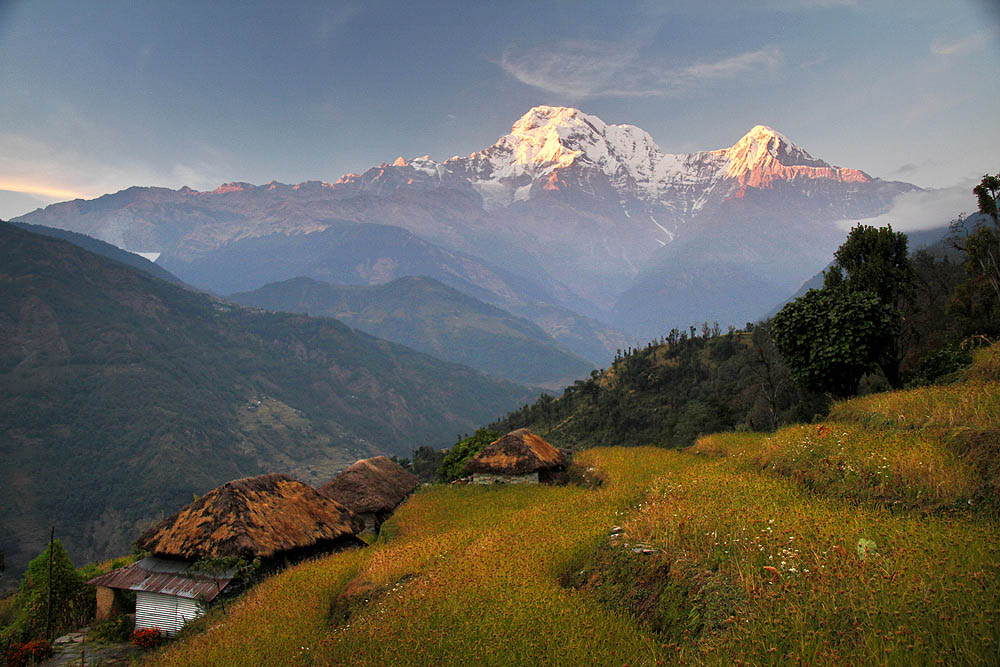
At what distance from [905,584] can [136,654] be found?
15.9 metres

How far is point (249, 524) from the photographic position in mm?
14406

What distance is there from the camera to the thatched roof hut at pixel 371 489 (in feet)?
72.8

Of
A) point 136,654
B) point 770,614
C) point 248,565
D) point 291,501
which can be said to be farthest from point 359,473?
point 770,614

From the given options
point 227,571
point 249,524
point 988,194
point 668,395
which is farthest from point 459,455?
point 668,395

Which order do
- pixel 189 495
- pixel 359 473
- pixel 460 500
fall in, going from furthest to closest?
pixel 189 495 → pixel 359 473 → pixel 460 500

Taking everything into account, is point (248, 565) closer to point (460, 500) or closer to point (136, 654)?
point (136, 654)

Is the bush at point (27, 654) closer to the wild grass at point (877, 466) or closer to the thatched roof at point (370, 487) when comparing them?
the thatched roof at point (370, 487)

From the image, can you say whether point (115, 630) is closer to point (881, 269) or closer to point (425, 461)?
point (881, 269)

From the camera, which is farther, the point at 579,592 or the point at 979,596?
the point at 579,592

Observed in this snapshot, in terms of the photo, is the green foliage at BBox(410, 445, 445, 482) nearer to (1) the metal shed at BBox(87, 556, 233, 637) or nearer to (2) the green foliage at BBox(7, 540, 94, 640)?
(2) the green foliage at BBox(7, 540, 94, 640)

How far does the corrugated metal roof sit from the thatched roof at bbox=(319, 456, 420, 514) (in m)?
7.35

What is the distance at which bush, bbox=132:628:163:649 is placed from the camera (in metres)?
12.6

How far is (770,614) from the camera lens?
17.6 ft

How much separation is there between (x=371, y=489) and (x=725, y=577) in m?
19.4
